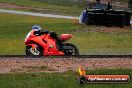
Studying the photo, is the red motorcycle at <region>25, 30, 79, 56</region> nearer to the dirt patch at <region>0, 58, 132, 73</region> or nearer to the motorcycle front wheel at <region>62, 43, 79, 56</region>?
the motorcycle front wheel at <region>62, 43, 79, 56</region>

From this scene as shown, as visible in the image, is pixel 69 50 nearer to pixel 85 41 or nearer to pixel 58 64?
pixel 58 64

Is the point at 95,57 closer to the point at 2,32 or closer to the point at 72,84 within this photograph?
the point at 72,84

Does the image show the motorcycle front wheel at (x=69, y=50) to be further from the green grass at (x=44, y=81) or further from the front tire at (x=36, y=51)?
the green grass at (x=44, y=81)

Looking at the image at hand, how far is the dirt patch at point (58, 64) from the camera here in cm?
1330

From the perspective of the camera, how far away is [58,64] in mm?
14094

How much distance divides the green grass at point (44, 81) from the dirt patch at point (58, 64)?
105 centimetres

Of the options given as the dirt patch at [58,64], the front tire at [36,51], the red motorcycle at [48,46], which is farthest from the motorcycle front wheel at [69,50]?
the dirt patch at [58,64]

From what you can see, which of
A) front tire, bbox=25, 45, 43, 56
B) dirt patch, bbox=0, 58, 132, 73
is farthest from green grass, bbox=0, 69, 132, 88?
front tire, bbox=25, 45, 43, 56

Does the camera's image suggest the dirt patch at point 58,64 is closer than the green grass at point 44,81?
No

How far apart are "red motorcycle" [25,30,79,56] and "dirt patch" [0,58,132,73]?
1.33m

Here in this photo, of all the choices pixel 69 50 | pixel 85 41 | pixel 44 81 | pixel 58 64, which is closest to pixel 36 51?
pixel 69 50

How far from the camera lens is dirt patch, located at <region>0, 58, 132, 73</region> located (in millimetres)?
13305

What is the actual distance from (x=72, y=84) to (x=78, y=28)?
19625 millimetres

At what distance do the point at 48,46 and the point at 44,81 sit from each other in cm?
553
